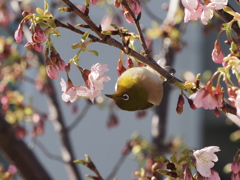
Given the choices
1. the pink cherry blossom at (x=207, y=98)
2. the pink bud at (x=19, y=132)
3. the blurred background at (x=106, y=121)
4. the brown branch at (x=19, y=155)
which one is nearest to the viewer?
the pink cherry blossom at (x=207, y=98)

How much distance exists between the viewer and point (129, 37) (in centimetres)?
73

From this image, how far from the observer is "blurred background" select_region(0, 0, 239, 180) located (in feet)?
13.2

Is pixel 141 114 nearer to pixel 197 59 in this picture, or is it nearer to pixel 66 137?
pixel 66 137

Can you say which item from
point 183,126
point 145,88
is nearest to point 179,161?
point 145,88

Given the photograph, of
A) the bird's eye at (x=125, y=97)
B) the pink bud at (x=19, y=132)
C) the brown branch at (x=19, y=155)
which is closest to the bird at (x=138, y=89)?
the bird's eye at (x=125, y=97)

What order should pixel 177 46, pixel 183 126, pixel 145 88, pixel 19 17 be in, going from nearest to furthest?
1. pixel 145 88
2. pixel 177 46
3. pixel 19 17
4. pixel 183 126

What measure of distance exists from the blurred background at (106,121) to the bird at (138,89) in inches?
117

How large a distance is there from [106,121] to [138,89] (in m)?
3.47

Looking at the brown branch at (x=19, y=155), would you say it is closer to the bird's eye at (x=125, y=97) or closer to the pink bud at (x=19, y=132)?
the pink bud at (x=19, y=132)

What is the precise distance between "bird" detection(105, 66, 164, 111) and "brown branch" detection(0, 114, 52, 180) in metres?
0.94

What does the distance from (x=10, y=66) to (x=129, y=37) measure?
1543 mm

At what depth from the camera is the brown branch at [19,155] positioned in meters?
1.52

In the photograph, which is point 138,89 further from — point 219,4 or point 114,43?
Result: point 219,4

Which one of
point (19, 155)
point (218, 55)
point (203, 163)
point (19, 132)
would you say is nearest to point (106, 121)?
point (19, 132)
